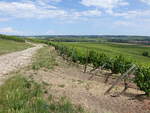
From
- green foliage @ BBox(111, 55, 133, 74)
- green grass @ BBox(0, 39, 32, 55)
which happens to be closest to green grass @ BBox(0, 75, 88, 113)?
green foliage @ BBox(111, 55, 133, 74)

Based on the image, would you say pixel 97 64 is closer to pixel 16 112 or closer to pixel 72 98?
pixel 72 98

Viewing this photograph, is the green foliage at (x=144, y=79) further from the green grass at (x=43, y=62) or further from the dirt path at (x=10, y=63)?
the green grass at (x=43, y=62)

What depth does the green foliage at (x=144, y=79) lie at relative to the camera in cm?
1299

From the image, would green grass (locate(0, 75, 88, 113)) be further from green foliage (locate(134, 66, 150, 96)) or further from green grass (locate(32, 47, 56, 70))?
green grass (locate(32, 47, 56, 70))

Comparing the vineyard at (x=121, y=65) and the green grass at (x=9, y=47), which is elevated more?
the vineyard at (x=121, y=65)

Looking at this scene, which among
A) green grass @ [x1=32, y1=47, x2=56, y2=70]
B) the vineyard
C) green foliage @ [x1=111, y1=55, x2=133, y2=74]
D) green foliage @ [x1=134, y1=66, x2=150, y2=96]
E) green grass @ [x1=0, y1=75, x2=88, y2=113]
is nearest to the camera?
green grass @ [x1=0, y1=75, x2=88, y2=113]

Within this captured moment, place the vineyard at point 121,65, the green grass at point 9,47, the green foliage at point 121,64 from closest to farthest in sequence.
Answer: the vineyard at point 121,65 < the green foliage at point 121,64 < the green grass at point 9,47

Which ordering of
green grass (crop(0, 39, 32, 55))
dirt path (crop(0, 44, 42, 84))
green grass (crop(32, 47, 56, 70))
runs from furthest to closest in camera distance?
green grass (crop(0, 39, 32, 55))
green grass (crop(32, 47, 56, 70))
dirt path (crop(0, 44, 42, 84))

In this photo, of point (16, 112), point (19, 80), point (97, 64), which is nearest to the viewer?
point (16, 112)

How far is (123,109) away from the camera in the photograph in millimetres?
10266

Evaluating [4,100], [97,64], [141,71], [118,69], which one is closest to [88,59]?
[97,64]

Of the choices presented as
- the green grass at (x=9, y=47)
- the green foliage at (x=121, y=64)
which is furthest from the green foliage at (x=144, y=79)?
the green grass at (x=9, y=47)

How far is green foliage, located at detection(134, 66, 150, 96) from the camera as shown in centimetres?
1299

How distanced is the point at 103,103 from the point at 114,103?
696mm
